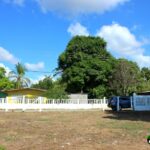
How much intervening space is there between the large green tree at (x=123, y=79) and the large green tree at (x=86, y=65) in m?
1.08

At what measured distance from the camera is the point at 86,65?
54688mm

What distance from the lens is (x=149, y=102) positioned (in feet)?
115

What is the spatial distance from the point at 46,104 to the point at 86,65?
1754 centimetres

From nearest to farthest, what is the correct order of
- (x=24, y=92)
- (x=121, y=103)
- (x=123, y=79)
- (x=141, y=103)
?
(x=141, y=103), (x=121, y=103), (x=24, y=92), (x=123, y=79)

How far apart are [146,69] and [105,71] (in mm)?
36971

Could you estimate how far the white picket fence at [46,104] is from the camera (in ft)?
119

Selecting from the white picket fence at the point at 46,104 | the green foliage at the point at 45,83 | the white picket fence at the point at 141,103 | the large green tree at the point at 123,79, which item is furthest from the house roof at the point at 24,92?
the green foliage at the point at 45,83

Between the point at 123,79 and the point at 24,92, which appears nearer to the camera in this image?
the point at 24,92

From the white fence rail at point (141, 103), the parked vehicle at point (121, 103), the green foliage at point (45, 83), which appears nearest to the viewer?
the white fence rail at point (141, 103)

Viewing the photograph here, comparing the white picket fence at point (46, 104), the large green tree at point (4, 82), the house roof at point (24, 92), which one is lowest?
the white picket fence at point (46, 104)

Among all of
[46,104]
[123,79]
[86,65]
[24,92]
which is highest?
[86,65]

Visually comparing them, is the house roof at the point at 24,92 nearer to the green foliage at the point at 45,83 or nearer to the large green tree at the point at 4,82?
the large green tree at the point at 4,82

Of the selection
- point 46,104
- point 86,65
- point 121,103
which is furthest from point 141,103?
point 86,65

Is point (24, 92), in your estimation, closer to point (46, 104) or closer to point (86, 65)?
point (86, 65)
